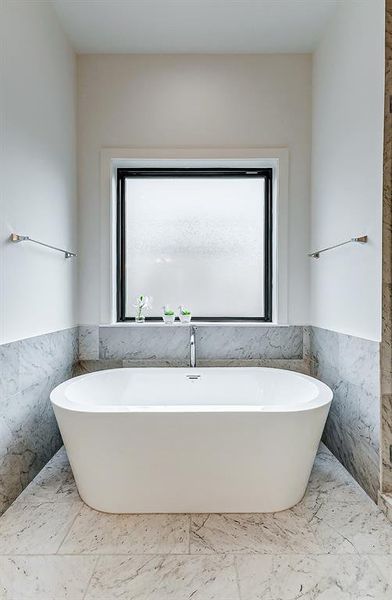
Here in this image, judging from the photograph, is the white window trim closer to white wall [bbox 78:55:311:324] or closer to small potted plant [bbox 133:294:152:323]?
white wall [bbox 78:55:311:324]

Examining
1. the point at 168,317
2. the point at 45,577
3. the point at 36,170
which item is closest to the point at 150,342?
the point at 168,317

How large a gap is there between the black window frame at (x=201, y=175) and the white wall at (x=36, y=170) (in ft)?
1.28

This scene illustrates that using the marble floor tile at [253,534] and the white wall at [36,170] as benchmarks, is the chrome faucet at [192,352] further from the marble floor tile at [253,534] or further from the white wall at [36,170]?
the marble floor tile at [253,534]

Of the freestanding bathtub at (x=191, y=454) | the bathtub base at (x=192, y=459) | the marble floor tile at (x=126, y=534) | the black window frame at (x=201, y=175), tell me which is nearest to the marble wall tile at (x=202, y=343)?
the black window frame at (x=201, y=175)

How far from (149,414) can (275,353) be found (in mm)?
1393

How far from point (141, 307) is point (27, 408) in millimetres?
1132

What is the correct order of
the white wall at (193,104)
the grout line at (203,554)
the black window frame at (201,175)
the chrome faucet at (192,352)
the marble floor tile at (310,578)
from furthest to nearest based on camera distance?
the black window frame at (201,175), the white wall at (193,104), the chrome faucet at (192,352), the grout line at (203,554), the marble floor tile at (310,578)

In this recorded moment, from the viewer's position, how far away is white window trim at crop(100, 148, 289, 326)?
2770 millimetres

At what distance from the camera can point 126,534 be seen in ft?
5.36

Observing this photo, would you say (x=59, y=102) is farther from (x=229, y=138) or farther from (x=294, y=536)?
(x=294, y=536)

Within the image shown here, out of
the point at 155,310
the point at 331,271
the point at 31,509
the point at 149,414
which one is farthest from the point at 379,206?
the point at 31,509

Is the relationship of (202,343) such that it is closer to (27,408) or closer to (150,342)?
(150,342)

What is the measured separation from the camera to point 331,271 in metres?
2.43

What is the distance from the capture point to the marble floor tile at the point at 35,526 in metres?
1.55
